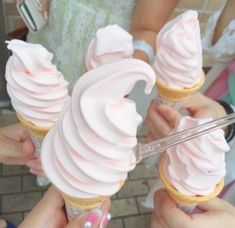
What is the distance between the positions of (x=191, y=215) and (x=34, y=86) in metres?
0.58

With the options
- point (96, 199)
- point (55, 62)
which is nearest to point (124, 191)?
point (55, 62)

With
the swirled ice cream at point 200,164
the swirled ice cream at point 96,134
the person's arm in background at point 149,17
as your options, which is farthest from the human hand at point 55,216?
the person's arm in background at point 149,17

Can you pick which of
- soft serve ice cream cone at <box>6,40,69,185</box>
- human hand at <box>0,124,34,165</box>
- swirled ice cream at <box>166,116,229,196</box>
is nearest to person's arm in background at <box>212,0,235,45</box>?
swirled ice cream at <box>166,116,229,196</box>

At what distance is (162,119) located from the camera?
3.69 feet

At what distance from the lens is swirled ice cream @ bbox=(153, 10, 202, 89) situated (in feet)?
3.37

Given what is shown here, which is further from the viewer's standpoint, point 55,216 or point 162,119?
Result: point 162,119

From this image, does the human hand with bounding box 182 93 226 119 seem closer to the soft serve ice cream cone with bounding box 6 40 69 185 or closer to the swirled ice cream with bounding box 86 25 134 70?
the swirled ice cream with bounding box 86 25 134 70

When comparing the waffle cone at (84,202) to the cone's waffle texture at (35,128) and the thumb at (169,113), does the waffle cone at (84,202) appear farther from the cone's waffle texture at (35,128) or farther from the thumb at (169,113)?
the thumb at (169,113)

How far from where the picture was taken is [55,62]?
1669mm

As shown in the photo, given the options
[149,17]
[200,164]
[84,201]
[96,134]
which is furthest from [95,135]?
[149,17]

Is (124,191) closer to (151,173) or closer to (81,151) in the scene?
(151,173)

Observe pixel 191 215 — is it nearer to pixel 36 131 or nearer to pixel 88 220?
pixel 88 220

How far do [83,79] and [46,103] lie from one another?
1.09 feet

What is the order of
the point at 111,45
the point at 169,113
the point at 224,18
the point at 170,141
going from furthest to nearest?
Result: the point at 224,18, the point at 169,113, the point at 111,45, the point at 170,141
